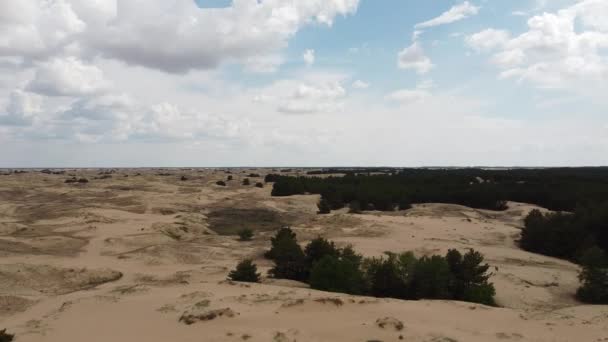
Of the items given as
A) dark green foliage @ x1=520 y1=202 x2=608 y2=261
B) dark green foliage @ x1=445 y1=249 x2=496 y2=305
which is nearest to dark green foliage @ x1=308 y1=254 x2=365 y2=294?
dark green foliage @ x1=445 y1=249 x2=496 y2=305

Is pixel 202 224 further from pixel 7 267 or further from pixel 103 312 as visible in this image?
pixel 103 312

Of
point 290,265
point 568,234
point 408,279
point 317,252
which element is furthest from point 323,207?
point 408,279

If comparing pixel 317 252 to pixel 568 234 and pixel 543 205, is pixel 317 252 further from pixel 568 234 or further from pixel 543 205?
pixel 543 205

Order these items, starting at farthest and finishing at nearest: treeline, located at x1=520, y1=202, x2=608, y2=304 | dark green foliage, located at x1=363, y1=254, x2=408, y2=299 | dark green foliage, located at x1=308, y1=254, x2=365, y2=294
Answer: treeline, located at x1=520, y1=202, x2=608, y2=304 → dark green foliage, located at x1=363, y1=254, x2=408, y2=299 → dark green foliage, located at x1=308, y1=254, x2=365, y2=294

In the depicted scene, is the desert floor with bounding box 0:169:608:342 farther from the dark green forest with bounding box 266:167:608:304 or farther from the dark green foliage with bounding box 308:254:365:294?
the dark green forest with bounding box 266:167:608:304

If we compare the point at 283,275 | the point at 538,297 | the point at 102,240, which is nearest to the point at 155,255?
the point at 102,240

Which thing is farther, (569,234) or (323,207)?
(323,207)
